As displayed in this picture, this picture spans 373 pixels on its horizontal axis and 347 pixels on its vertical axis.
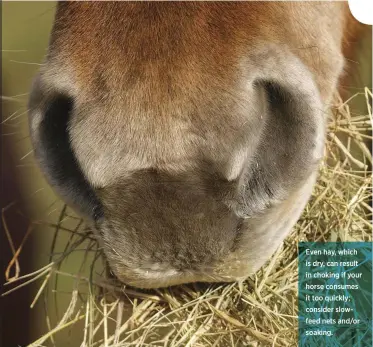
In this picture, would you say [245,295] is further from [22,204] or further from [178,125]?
[22,204]

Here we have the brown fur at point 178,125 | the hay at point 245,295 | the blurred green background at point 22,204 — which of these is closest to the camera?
the brown fur at point 178,125

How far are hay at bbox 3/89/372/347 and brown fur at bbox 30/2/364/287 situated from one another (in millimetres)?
171

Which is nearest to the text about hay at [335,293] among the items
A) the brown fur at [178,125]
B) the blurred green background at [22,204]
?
the brown fur at [178,125]

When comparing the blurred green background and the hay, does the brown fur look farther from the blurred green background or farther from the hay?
the blurred green background

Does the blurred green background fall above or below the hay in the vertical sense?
below

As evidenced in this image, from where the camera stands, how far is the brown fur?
0.72 m

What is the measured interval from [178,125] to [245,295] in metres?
0.37

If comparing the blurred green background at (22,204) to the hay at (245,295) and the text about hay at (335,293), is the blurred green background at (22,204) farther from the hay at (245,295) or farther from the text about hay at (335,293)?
the text about hay at (335,293)

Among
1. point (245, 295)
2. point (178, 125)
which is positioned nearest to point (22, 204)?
point (245, 295)

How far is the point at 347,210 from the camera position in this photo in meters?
1.09

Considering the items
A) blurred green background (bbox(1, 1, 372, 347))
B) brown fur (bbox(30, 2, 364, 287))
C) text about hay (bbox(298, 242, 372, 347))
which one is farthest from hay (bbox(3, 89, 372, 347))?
blurred green background (bbox(1, 1, 372, 347))

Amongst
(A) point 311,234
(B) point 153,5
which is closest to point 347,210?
(A) point 311,234

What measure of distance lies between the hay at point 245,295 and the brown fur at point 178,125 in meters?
0.17

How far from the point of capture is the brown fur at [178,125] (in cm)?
72
